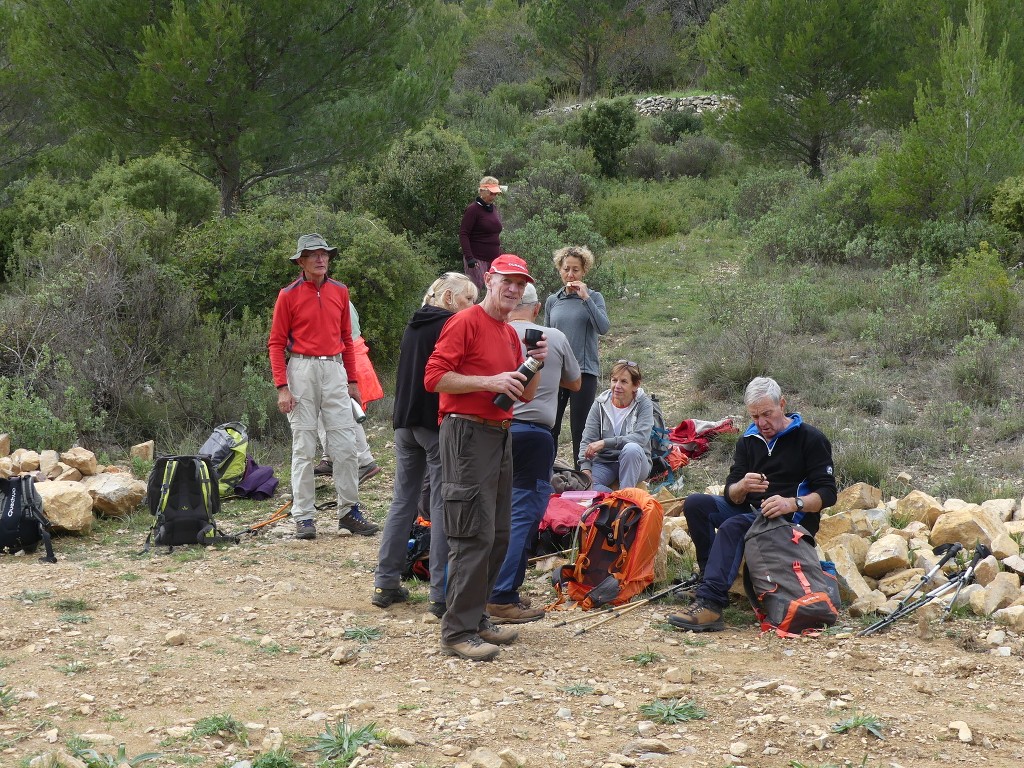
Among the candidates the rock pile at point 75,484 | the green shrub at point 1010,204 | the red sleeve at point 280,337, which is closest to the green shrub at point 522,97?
the green shrub at point 1010,204

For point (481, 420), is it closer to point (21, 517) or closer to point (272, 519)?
point (272, 519)

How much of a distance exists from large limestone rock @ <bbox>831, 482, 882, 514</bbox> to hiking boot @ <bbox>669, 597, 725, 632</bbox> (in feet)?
6.66

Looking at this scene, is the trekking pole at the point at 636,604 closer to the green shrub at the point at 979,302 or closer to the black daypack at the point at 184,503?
the black daypack at the point at 184,503

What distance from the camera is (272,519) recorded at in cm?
702

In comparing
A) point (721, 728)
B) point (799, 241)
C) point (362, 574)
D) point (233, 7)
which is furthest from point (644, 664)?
point (799, 241)

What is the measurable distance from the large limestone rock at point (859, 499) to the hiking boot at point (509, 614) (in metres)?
2.59

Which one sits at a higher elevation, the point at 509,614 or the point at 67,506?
the point at 67,506

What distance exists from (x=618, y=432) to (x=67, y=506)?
359 centimetres

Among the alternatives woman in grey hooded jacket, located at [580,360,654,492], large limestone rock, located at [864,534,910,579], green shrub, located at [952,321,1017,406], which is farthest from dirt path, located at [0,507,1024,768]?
green shrub, located at [952,321,1017,406]

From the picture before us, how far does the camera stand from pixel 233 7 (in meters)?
11.8

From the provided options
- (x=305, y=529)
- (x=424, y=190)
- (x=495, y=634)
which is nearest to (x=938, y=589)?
(x=495, y=634)

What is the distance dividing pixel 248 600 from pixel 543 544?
1778 millimetres

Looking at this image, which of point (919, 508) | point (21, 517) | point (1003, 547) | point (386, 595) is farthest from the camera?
point (919, 508)

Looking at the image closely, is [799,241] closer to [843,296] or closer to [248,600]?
[843,296]
